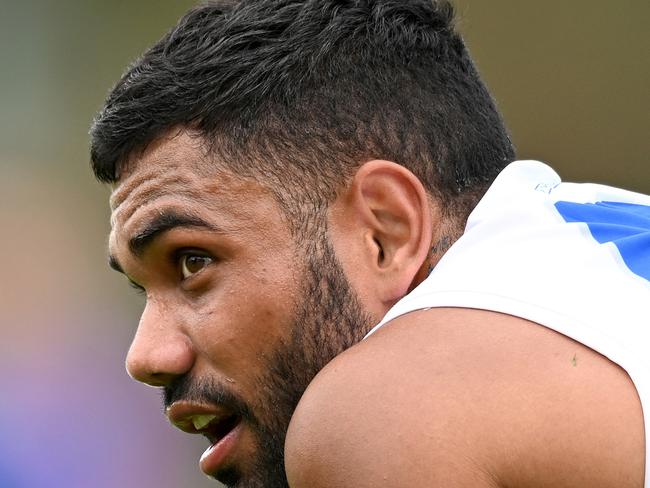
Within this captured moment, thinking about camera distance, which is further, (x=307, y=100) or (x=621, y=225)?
(x=307, y=100)

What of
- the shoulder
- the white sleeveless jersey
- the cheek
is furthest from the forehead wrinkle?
the shoulder

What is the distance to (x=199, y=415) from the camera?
2.46 metres

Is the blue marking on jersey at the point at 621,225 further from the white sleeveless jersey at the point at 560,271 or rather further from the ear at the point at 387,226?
the ear at the point at 387,226

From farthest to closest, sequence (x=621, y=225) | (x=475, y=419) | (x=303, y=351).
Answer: (x=303, y=351), (x=621, y=225), (x=475, y=419)

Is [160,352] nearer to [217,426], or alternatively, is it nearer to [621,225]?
[217,426]

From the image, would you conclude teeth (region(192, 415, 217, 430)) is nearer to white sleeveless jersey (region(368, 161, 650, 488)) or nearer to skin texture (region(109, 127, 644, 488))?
skin texture (region(109, 127, 644, 488))

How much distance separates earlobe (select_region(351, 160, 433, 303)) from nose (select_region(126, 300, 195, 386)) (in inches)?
19.0

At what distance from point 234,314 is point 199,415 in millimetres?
265

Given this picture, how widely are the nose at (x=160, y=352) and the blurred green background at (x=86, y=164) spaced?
410 centimetres

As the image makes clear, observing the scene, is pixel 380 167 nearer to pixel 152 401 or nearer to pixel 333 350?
pixel 333 350

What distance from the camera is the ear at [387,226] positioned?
7.73 ft

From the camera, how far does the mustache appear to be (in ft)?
7.92

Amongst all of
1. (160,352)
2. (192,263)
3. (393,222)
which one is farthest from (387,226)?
(160,352)

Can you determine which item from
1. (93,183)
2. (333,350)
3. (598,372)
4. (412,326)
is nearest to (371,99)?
(333,350)
